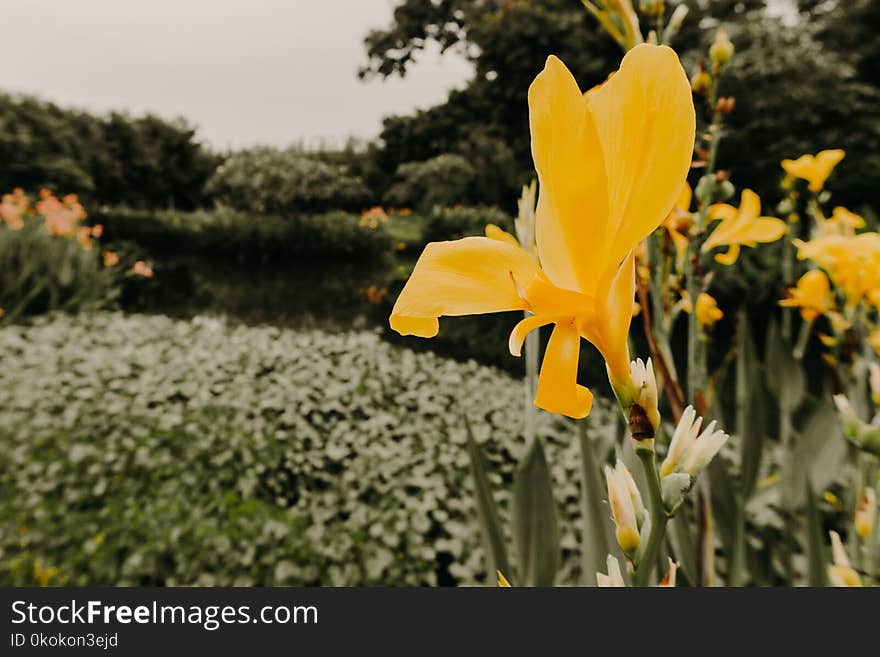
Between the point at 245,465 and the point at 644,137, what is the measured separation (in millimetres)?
2193

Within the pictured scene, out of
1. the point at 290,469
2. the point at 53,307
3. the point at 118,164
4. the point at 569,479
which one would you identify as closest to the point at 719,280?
the point at 569,479

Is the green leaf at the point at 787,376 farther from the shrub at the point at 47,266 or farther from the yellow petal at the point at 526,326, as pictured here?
the shrub at the point at 47,266

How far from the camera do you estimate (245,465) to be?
7.07ft

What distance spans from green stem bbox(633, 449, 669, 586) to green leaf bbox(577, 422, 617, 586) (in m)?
0.45

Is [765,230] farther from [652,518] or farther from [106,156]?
[106,156]

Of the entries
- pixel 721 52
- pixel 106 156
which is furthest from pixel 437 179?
pixel 106 156

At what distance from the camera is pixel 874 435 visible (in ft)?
1.41

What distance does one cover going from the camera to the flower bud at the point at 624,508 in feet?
0.88

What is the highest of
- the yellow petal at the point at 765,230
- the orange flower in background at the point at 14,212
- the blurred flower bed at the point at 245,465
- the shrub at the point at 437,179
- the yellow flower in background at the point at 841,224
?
the shrub at the point at 437,179

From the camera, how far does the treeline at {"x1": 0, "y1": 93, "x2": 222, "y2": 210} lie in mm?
8883

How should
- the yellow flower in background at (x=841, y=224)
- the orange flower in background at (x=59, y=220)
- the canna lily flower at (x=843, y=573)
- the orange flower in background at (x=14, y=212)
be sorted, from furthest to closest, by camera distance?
the orange flower in background at (x=59, y=220)
the orange flower in background at (x=14, y=212)
the yellow flower in background at (x=841, y=224)
the canna lily flower at (x=843, y=573)

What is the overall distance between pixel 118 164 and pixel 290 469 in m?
10.4

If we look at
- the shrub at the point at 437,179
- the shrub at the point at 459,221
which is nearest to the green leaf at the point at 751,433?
the shrub at the point at 459,221

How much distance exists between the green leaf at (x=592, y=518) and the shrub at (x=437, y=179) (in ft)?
18.4
